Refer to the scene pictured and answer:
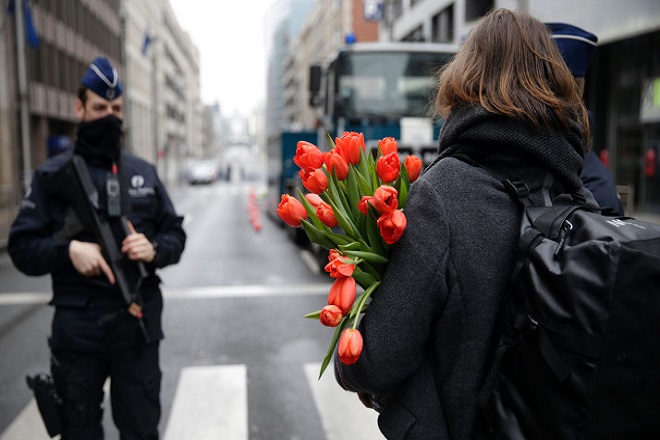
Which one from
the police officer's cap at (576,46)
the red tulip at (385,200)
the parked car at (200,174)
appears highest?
the police officer's cap at (576,46)

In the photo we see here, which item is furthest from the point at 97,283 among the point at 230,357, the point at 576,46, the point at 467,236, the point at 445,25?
the point at 445,25

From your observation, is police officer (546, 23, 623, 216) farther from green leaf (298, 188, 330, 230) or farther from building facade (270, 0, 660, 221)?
building facade (270, 0, 660, 221)

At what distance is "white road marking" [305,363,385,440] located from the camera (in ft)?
13.1

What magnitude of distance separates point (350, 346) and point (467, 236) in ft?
1.22

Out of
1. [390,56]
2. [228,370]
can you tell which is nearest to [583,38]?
[228,370]

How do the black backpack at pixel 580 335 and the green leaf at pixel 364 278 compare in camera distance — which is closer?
the black backpack at pixel 580 335

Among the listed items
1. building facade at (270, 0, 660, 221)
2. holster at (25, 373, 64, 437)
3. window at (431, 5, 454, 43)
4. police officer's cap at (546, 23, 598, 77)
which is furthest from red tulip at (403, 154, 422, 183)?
window at (431, 5, 454, 43)

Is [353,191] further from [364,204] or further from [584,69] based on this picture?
[584,69]

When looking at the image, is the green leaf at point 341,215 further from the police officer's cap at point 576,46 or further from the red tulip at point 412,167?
the police officer's cap at point 576,46

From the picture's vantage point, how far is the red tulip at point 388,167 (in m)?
1.57

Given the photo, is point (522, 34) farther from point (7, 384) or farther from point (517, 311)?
point (7, 384)

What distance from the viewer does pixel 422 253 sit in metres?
1.45

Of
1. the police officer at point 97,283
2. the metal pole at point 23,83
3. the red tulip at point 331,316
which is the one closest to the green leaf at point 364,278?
the red tulip at point 331,316

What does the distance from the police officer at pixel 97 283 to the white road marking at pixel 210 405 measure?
4.14 feet
